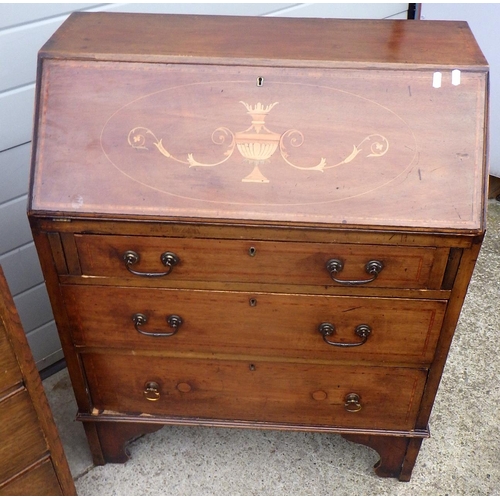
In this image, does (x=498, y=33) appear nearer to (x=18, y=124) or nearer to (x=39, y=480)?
(x=18, y=124)

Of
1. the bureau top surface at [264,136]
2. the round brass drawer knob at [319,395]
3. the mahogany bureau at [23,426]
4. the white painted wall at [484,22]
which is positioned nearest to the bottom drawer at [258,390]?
the round brass drawer knob at [319,395]

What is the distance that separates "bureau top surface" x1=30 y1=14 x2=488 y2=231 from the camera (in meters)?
1.41

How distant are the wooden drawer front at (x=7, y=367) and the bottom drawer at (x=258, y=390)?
33 cm

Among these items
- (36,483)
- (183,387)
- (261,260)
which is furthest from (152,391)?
(261,260)

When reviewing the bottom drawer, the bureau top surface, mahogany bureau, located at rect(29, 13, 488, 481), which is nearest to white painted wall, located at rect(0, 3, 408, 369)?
mahogany bureau, located at rect(29, 13, 488, 481)

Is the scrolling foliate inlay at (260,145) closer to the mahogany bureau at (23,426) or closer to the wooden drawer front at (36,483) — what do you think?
the mahogany bureau at (23,426)

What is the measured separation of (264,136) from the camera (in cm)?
145

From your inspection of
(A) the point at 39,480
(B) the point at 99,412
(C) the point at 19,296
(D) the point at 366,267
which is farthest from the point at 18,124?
(D) the point at 366,267

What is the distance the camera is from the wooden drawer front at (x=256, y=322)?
1.57 meters

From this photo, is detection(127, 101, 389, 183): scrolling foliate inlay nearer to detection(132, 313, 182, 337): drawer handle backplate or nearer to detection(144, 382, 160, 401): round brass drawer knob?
detection(132, 313, 182, 337): drawer handle backplate

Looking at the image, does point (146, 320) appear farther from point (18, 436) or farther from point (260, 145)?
point (260, 145)

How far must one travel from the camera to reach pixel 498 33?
2.87m

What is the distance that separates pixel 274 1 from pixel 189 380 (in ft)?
5.05

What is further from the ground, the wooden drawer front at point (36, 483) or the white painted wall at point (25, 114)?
the white painted wall at point (25, 114)
